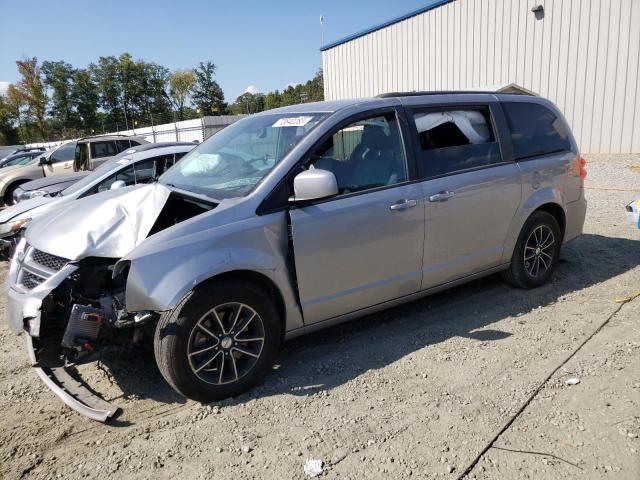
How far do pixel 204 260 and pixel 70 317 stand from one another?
33.6 inches

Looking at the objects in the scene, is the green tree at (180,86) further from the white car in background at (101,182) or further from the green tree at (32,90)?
the white car in background at (101,182)

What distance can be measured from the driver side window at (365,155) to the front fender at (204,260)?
58 centimetres

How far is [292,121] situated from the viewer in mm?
3885

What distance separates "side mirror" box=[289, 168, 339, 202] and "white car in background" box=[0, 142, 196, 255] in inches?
135

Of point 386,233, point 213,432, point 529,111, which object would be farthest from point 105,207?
point 529,111

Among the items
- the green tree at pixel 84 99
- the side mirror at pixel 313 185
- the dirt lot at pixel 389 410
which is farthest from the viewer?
the green tree at pixel 84 99

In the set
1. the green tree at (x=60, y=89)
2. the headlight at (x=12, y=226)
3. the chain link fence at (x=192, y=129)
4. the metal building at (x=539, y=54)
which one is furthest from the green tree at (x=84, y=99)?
the headlight at (x=12, y=226)

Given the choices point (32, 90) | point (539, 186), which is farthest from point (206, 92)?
point (539, 186)

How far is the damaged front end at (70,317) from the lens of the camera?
300 cm

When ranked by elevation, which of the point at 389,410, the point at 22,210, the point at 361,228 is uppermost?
the point at 361,228

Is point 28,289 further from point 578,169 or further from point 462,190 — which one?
point 578,169

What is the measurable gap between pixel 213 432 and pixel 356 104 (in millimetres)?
2533

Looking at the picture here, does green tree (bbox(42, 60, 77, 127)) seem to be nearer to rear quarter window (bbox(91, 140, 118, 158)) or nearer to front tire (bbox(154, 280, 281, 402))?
rear quarter window (bbox(91, 140, 118, 158))

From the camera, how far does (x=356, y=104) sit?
383 centimetres
